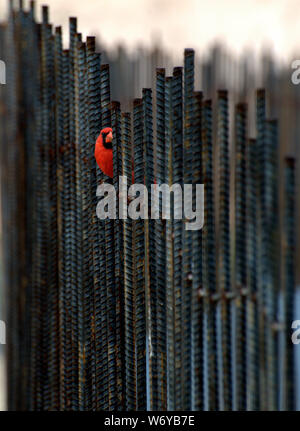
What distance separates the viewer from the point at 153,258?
2.84m

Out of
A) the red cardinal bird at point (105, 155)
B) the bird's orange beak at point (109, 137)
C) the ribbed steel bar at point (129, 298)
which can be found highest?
the bird's orange beak at point (109, 137)

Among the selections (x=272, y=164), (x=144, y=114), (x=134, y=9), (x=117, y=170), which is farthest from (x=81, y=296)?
(x=134, y=9)

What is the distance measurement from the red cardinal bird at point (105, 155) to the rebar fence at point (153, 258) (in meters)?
0.05

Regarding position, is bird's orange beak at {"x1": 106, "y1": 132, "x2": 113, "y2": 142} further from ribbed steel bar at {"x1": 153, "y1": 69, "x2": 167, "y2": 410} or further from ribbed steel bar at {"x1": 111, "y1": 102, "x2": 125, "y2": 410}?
ribbed steel bar at {"x1": 153, "y1": 69, "x2": 167, "y2": 410}

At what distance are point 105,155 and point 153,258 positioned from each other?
0.55 meters

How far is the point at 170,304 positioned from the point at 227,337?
288 millimetres

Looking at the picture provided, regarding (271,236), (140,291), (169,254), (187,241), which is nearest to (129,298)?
(140,291)

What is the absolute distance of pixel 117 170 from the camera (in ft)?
9.85

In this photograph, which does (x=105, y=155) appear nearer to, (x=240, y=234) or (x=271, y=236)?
(x=240, y=234)

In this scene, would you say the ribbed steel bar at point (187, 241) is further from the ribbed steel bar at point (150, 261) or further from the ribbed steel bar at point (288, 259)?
the ribbed steel bar at point (288, 259)

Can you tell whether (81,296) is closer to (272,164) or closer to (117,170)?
(117,170)

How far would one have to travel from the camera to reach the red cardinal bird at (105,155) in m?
3.15

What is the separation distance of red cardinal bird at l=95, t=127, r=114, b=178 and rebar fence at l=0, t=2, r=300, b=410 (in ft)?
0.17

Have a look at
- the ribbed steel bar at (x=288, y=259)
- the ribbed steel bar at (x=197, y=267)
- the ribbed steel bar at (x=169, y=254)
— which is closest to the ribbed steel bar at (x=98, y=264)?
the ribbed steel bar at (x=169, y=254)
